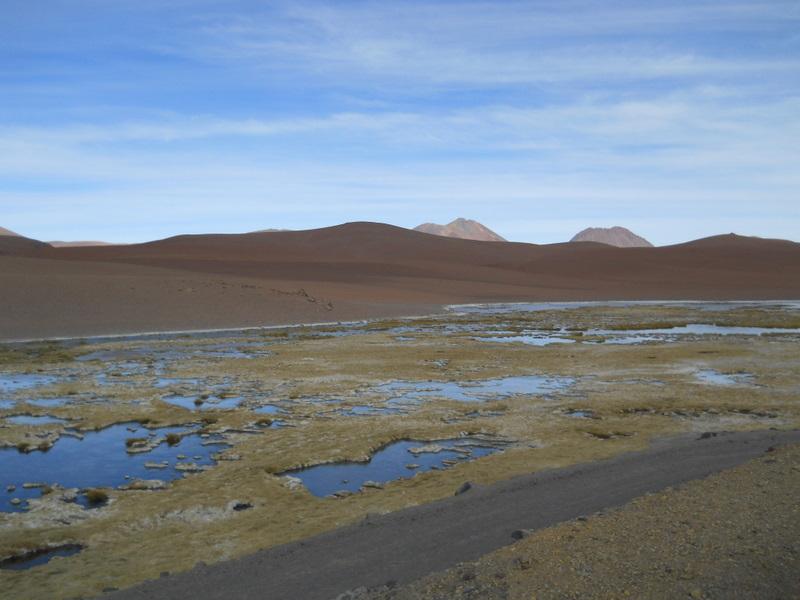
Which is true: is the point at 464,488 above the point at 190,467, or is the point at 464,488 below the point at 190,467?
above

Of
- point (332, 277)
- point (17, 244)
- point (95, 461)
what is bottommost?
point (95, 461)

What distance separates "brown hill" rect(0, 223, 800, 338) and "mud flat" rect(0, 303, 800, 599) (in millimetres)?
10466

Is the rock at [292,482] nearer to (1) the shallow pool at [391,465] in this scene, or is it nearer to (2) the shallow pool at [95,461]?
(1) the shallow pool at [391,465]

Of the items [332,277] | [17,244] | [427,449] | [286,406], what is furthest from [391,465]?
[17,244]

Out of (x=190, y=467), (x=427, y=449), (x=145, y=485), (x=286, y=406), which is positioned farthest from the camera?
(x=286, y=406)

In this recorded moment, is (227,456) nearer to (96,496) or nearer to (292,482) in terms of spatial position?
(292,482)

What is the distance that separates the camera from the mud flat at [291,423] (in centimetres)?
872

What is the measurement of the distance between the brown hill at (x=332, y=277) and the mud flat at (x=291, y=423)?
1047cm

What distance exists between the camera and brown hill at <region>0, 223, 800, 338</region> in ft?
132

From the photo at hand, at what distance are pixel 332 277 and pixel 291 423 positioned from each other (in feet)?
217

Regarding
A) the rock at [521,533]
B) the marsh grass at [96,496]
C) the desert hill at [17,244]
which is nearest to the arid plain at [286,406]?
the marsh grass at [96,496]

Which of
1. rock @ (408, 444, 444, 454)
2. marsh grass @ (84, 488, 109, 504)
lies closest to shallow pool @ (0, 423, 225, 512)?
marsh grass @ (84, 488, 109, 504)

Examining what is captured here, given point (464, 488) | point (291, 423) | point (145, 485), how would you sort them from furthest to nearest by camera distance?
point (291, 423) → point (145, 485) → point (464, 488)

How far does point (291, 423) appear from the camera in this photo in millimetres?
14703
